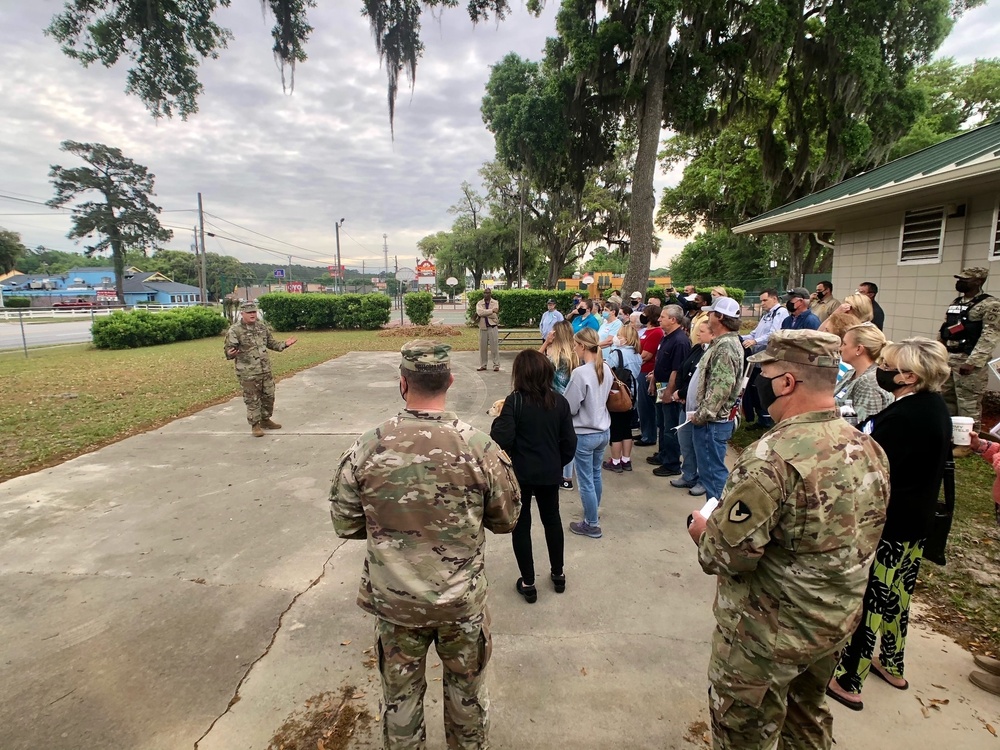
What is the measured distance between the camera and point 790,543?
5.02 feet

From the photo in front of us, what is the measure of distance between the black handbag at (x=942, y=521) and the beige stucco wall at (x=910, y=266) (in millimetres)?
6462

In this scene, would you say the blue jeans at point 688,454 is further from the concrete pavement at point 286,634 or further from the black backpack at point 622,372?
the black backpack at point 622,372

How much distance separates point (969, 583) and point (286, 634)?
4.37 metres

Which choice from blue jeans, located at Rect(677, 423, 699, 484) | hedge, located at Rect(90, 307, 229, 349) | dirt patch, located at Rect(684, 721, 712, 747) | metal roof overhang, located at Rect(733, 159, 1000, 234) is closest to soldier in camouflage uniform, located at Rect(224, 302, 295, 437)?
blue jeans, located at Rect(677, 423, 699, 484)

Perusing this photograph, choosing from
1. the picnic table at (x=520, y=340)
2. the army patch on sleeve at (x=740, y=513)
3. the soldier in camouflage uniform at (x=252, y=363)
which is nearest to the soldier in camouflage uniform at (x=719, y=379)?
the army patch on sleeve at (x=740, y=513)

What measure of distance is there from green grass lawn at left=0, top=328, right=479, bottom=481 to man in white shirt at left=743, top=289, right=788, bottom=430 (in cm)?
830

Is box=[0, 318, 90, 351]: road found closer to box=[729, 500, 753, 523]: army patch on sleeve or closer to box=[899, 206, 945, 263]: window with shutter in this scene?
box=[729, 500, 753, 523]: army patch on sleeve

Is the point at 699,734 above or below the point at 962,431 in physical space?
below

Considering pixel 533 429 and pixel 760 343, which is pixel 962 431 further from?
pixel 760 343

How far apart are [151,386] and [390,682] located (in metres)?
10.6

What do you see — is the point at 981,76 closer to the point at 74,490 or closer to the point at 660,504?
the point at 660,504

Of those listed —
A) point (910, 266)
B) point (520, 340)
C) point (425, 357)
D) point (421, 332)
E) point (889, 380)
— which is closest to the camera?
point (425, 357)

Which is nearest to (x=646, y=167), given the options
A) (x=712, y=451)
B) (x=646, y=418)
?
(x=646, y=418)

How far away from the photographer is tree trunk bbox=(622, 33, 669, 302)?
39.8ft
